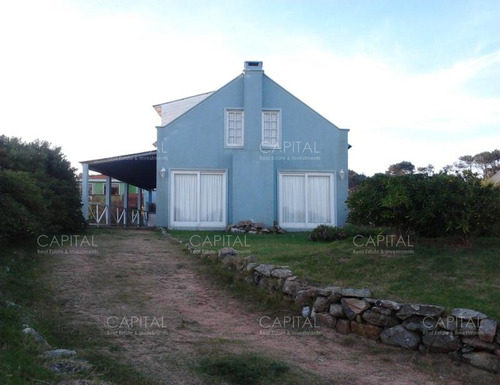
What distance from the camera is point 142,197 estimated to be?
37.5 m

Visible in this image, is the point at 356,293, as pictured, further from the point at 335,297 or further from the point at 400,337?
the point at 400,337

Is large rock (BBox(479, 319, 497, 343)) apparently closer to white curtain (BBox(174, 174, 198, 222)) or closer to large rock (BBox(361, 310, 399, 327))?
large rock (BBox(361, 310, 399, 327))

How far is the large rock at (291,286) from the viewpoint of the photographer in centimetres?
864

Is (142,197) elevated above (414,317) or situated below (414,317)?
above

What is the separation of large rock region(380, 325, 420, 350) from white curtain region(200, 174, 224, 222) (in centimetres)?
1263

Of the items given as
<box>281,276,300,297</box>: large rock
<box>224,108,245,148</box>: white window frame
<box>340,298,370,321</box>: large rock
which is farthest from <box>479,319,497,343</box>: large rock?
<box>224,108,245,148</box>: white window frame

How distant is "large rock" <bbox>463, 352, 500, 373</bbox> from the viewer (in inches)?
249

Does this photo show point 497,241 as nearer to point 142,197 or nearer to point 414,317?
point 414,317

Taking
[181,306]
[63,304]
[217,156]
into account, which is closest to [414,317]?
[181,306]

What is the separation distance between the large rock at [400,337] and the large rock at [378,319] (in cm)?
Result: 8

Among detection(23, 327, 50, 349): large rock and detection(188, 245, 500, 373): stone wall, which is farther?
detection(188, 245, 500, 373): stone wall

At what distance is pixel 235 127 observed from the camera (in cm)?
1959

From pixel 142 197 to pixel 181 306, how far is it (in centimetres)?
2959

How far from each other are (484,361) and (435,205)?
11.0 ft
